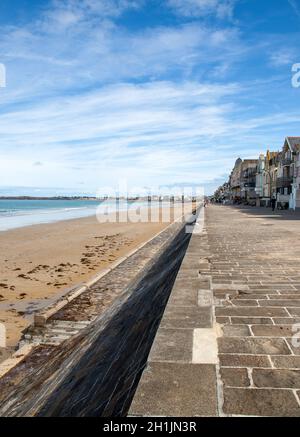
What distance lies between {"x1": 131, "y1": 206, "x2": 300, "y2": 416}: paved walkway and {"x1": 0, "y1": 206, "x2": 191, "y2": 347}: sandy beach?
392 centimetres

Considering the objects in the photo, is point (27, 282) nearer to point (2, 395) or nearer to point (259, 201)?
point (2, 395)

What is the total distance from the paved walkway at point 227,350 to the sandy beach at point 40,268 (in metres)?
3.92

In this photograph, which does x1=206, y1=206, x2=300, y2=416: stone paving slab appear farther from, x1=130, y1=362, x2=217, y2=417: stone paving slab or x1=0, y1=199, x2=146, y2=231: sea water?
x1=0, y1=199, x2=146, y2=231: sea water

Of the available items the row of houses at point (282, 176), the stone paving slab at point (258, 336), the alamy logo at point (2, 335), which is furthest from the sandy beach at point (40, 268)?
the row of houses at point (282, 176)

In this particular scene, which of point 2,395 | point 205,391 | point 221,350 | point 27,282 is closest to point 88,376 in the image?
point 2,395

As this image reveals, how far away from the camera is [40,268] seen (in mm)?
13805

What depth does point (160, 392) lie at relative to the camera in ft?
9.13

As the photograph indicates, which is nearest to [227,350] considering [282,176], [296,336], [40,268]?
[296,336]

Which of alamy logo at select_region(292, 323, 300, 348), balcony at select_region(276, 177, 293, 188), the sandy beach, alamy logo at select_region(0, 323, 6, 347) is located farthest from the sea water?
balcony at select_region(276, 177, 293, 188)

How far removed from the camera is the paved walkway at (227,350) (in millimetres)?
2660

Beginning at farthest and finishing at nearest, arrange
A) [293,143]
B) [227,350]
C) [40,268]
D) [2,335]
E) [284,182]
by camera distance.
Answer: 1. [284,182]
2. [293,143]
3. [40,268]
4. [2,335]
5. [227,350]

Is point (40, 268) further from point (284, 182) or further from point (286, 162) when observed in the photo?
point (286, 162)

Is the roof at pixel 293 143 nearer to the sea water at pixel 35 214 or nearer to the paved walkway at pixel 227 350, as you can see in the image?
the sea water at pixel 35 214

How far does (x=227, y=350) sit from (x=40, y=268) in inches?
454
